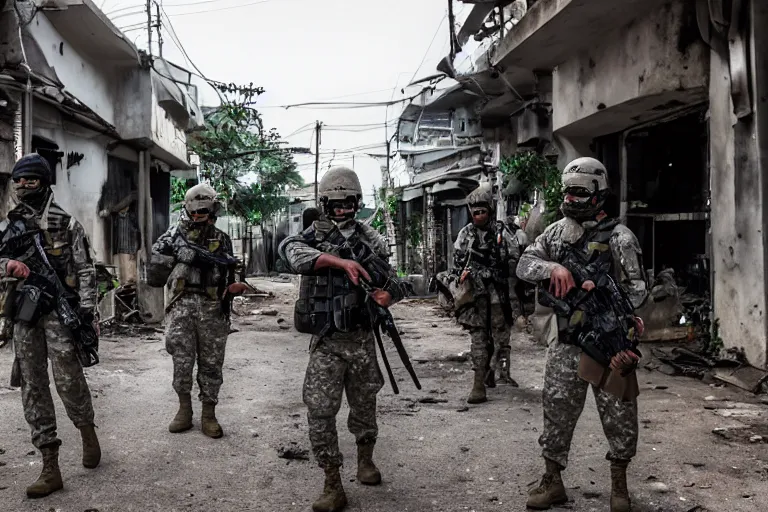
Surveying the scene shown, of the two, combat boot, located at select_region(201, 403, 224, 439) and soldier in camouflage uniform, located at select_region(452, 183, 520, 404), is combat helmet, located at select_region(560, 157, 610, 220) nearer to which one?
soldier in camouflage uniform, located at select_region(452, 183, 520, 404)

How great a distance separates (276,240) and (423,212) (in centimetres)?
1769

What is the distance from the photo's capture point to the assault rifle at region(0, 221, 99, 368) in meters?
3.72

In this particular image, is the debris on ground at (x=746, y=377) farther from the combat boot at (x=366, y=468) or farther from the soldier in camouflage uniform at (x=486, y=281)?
the combat boot at (x=366, y=468)

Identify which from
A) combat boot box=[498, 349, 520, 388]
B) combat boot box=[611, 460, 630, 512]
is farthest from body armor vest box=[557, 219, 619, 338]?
combat boot box=[498, 349, 520, 388]

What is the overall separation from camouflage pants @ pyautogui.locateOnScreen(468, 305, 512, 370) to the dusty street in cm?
34

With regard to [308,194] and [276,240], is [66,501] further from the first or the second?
[308,194]

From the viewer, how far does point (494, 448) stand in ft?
14.7

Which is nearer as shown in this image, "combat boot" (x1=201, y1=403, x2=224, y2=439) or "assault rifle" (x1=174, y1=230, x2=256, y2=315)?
"combat boot" (x1=201, y1=403, x2=224, y2=439)

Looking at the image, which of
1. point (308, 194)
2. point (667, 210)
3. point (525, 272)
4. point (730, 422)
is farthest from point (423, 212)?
point (308, 194)

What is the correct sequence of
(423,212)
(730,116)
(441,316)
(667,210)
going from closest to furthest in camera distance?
1. (730,116)
2. (667,210)
3. (441,316)
4. (423,212)

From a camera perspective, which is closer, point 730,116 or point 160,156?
point 730,116

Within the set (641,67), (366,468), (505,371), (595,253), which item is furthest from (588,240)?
(641,67)

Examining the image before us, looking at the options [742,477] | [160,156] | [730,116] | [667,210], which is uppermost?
[160,156]

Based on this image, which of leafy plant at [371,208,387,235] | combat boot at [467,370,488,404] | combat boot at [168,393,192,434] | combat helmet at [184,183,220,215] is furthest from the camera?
leafy plant at [371,208,387,235]
